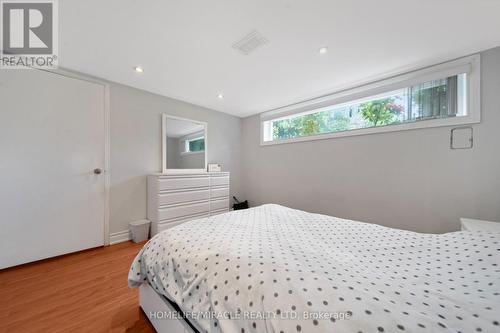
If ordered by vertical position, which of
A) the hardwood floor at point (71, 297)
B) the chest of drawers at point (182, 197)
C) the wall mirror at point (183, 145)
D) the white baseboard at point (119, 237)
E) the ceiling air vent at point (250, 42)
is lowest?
the hardwood floor at point (71, 297)

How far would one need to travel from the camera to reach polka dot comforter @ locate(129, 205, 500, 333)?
54 cm

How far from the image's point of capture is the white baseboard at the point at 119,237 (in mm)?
2434

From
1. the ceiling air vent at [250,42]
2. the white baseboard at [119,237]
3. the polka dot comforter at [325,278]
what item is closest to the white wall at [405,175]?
the polka dot comforter at [325,278]

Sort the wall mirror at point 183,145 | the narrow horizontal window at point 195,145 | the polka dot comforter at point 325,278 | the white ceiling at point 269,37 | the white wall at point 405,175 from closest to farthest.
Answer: the polka dot comforter at point 325,278, the white ceiling at point 269,37, the white wall at point 405,175, the wall mirror at point 183,145, the narrow horizontal window at point 195,145

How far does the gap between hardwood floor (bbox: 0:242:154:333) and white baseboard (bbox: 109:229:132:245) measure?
1.23ft

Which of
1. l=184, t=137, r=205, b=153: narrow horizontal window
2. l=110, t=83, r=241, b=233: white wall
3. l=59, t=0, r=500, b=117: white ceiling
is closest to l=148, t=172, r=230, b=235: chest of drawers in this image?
l=110, t=83, r=241, b=233: white wall

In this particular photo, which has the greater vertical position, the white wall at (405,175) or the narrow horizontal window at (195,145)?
the narrow horizontal window at (195,145)

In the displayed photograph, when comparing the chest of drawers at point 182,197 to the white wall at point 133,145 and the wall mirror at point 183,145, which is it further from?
the wall mirror at point 183,145

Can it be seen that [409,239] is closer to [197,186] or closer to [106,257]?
[197,186]

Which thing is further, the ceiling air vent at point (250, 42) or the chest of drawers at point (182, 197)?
the chest of drawers at point (182, 197)

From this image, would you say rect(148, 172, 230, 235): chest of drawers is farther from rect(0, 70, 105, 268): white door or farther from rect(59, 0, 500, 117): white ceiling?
rect(59, 0, 500, 117): white ceiling

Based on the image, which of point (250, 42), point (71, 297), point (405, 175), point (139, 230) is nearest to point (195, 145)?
point (139, 230)

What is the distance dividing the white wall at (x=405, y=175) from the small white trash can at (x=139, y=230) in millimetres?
2274

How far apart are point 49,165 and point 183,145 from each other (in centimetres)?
164
